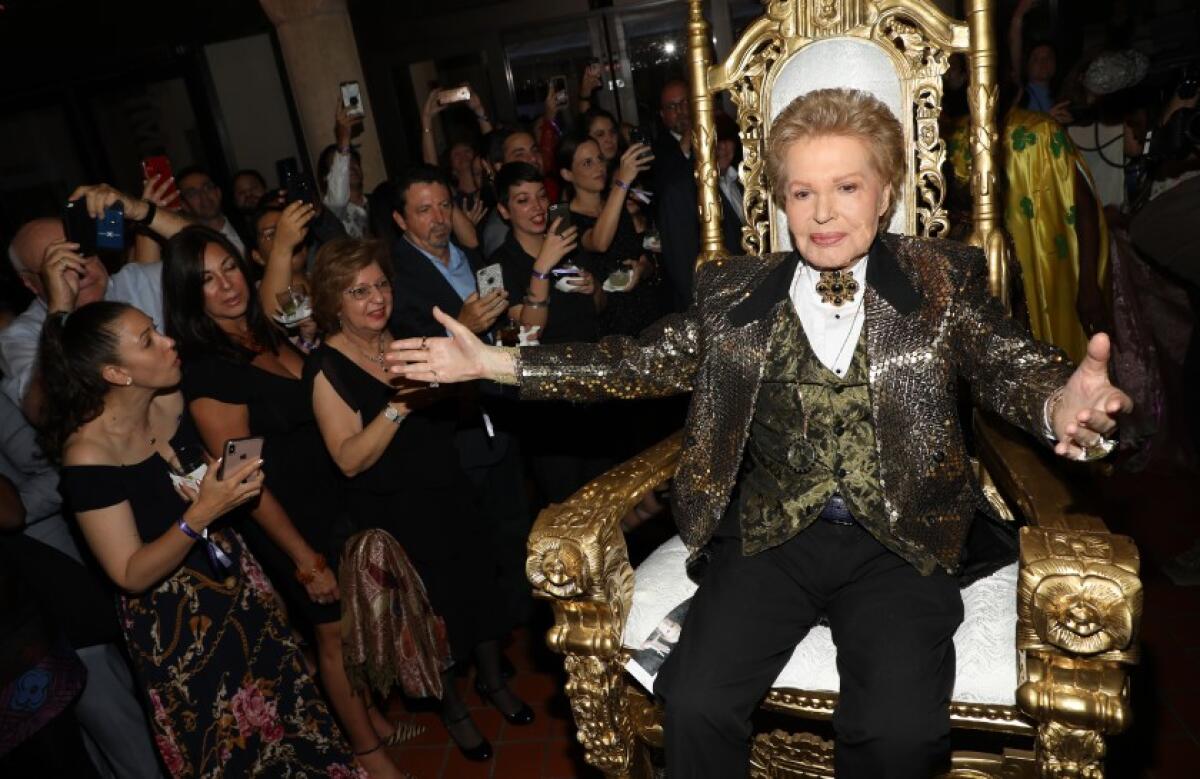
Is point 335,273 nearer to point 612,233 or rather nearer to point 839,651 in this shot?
point 612,233

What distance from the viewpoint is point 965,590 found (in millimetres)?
1957

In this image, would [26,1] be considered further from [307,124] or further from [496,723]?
[496,723]

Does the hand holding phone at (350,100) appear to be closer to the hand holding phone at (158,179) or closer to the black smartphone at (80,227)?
the hand holding phone at (158,179)

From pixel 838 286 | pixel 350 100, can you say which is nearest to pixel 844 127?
pixel 838 286

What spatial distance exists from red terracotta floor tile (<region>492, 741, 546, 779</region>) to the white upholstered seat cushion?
961 mm

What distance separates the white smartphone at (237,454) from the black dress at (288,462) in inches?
16.3

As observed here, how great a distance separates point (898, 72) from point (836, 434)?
41.6 inches

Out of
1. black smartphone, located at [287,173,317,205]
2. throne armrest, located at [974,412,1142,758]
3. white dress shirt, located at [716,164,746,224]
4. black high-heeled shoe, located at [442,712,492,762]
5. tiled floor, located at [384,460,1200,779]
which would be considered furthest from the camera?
white dress shirt, located at [716,164,746,224]

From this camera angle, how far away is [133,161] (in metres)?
8.27

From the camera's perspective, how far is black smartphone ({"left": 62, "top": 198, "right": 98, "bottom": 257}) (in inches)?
119

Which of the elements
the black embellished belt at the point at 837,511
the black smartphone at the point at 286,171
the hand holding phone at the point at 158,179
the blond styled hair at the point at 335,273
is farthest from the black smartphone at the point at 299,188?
the black embellished belt at the point at 837,511

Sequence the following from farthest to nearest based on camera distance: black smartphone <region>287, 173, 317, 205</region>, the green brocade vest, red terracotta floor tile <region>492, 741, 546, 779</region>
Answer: black smartphone <region>287, 173, 317, 205</region> < red terracotta floor tile <region>492, 741, 546, 779</region> < the green brocade vest

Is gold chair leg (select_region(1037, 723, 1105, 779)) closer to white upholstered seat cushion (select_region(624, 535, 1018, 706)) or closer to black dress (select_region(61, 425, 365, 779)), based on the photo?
white upholstered seat cushion (select_region(624, 535, 1018, 706))

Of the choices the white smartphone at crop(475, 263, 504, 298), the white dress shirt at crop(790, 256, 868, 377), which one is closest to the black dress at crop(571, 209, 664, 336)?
the white smartphone at crop(475, 263, 504, 298)
